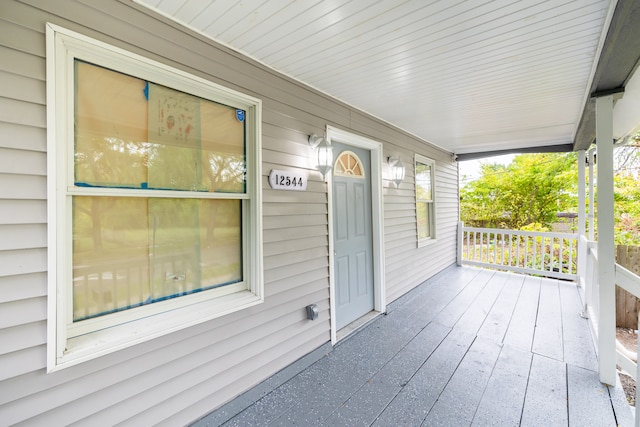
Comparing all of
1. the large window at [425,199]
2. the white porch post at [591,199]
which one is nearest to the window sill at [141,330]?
the large window at [425,199]

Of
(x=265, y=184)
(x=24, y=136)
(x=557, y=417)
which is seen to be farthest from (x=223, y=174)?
(x=557, y=417)

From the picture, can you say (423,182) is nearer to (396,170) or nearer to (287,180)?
(396,170)

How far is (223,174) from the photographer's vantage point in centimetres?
194

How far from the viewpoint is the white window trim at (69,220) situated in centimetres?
122

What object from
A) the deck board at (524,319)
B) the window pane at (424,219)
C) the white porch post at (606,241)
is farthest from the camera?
the window pane at (424,219)

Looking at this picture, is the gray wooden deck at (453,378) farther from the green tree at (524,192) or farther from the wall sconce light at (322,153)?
the green tree at (524,192)

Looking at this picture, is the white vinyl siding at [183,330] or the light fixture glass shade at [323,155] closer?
the white vinyl siding at [183,330]

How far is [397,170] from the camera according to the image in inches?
150

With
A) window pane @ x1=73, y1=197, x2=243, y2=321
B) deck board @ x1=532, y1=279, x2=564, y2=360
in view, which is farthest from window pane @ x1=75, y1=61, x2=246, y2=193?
deck board @ x1=532, y1=279, x2=564, y2=360

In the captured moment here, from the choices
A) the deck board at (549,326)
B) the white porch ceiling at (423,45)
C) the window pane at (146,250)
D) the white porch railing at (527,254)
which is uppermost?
the white porch ceiling at (423,45)

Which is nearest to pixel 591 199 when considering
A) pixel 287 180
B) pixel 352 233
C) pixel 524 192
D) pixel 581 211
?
pixel 581 211

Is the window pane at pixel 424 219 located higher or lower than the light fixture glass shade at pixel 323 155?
lower

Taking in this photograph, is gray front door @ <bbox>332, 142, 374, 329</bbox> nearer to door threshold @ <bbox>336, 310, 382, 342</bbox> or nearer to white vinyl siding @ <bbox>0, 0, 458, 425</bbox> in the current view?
door threshold @ <bbox>336, 310, 382, 342</bbox>

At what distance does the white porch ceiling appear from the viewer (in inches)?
Result: 59.3
